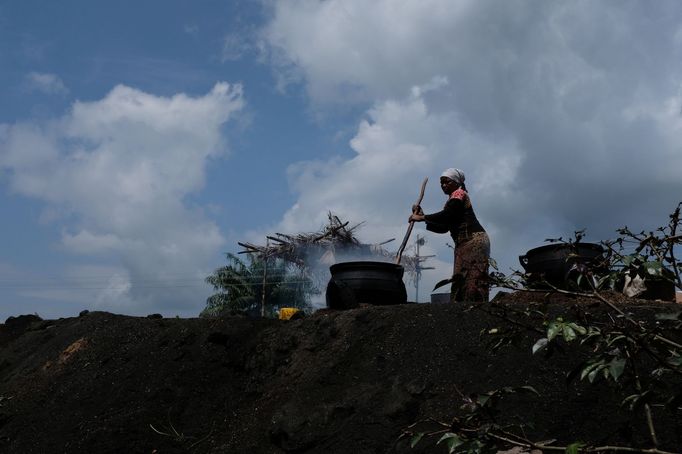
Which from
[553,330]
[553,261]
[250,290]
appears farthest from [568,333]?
[250,290]

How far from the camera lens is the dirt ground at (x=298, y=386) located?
141 inches

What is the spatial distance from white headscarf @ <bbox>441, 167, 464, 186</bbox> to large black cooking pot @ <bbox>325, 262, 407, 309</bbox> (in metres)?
1.05

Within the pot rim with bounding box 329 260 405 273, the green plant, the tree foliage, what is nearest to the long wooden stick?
the pot rim with bounding box 329 260 405 273

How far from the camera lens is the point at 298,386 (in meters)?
4.38

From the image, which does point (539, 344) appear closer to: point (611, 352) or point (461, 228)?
point (611, 352)

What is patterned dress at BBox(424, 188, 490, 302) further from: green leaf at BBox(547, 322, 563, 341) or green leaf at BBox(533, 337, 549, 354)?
green leaf at BBox(547, 322, 563, 341)

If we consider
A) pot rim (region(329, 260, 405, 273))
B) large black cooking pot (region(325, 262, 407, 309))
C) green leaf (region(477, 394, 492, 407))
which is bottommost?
green leaf (region(477, 394, 492, 407))

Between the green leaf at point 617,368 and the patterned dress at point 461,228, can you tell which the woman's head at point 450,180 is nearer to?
the patterned dress at point 461,228

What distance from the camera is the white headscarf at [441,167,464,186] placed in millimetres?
5801

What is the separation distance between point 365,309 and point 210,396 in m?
1.46

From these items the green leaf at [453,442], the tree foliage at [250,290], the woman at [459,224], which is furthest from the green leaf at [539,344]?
the tree foliage at [250,290]

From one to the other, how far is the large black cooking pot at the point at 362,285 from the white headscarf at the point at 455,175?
41.2 inches

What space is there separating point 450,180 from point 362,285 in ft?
4.44

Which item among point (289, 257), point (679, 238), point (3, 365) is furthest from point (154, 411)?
point (289, 257)
